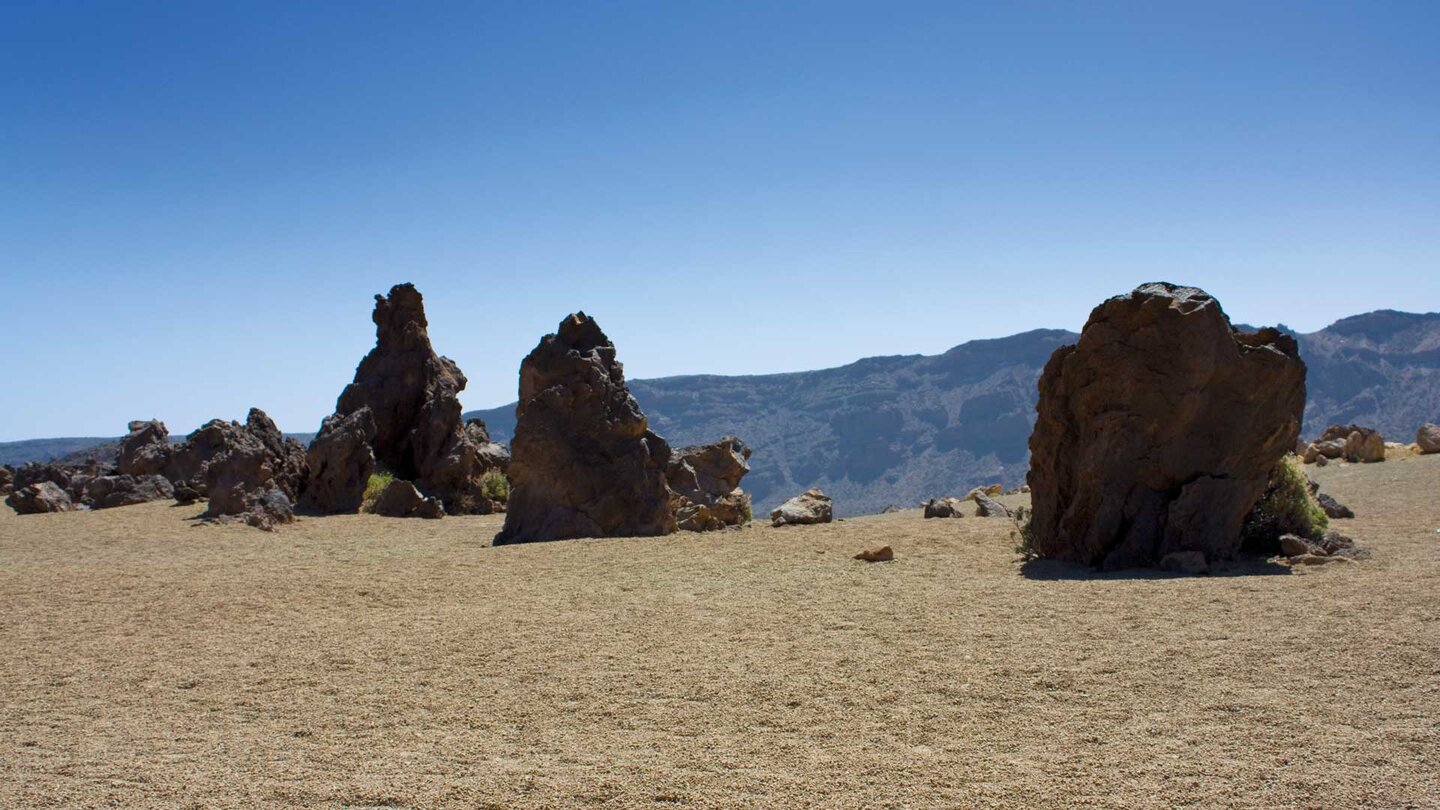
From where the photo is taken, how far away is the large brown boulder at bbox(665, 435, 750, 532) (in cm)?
1939

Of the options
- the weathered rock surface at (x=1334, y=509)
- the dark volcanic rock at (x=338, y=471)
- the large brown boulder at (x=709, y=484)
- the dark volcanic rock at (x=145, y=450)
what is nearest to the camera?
the weathered rock surface at (x=1334, y=509)

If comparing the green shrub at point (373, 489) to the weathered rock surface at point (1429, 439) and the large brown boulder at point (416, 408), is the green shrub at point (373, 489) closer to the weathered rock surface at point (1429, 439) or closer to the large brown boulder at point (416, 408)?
the large brown boulder at point (416, 408)

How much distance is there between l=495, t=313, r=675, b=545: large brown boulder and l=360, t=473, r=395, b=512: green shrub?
5.14 meters

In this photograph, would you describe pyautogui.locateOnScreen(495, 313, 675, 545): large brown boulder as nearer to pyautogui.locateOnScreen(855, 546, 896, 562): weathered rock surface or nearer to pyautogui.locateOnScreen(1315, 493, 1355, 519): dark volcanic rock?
pyautogui.locateOnScreen(855, 546, 896, 562): weathered rock surface

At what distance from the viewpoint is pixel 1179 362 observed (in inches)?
492

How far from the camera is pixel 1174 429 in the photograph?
12.6m

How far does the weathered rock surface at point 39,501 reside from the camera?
2211 centimetres

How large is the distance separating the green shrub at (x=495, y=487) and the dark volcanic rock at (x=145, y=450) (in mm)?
8108

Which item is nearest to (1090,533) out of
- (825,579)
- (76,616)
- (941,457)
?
(825,579)

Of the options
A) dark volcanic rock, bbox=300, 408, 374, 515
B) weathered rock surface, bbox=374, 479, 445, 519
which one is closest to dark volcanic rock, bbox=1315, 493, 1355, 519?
weathered rock surface, bbox=374, 479, 445, 519

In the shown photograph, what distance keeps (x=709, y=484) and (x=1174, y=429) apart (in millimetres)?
11767

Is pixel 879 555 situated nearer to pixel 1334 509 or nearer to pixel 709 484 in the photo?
pixel 1334 509

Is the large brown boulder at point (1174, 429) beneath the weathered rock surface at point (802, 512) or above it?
above

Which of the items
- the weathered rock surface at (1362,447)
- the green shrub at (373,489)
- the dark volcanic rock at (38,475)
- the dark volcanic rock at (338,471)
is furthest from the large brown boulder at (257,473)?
the weathered rock surface at (1362,447)
